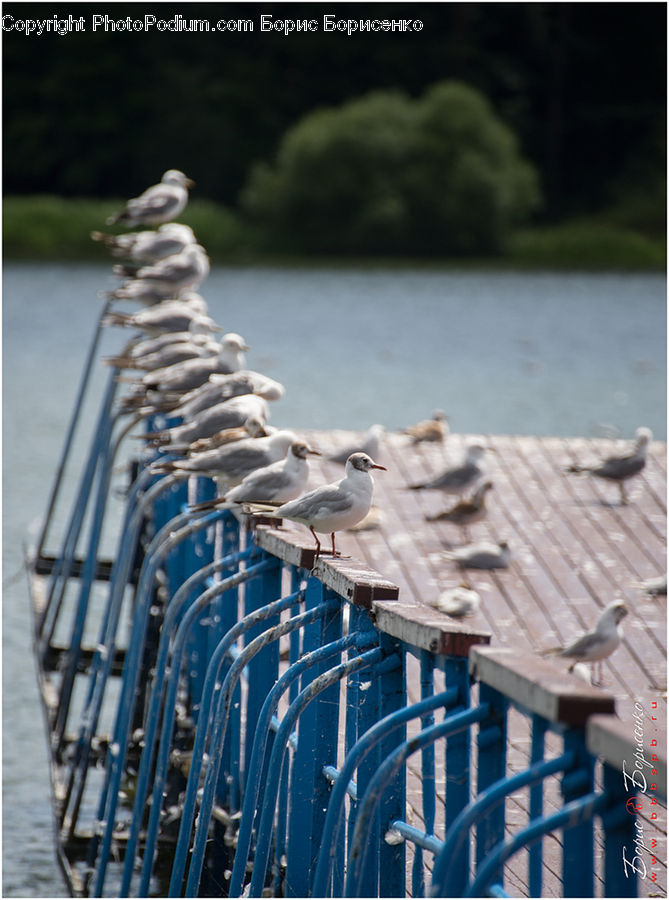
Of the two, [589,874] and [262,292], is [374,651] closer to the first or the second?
[589,874]

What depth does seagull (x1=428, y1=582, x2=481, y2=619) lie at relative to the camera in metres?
6.30

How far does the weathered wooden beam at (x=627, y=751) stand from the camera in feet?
6.21

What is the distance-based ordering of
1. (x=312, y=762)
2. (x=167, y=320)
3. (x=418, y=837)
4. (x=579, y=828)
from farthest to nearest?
(x=167, y=320), (x=312, y=762), (x=418, y=837), (x=579, y=828)

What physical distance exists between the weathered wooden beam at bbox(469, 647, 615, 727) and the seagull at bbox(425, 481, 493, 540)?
18.5 feet

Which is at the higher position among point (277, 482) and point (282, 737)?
point (277, 482)

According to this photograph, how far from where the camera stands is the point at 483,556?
7.26 m

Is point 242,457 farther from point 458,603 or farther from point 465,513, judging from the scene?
point 465,513

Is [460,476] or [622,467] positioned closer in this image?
[460,476]

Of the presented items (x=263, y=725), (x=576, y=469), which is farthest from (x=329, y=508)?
(x=576, y=469)

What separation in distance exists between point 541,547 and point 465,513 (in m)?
0.46

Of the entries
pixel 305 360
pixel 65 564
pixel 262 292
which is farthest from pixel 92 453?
pixel 262 292

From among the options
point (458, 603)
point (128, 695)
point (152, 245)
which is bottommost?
point (128, 695)

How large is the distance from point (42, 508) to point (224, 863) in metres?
11.2

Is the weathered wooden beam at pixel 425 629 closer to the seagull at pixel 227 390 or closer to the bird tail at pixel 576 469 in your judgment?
the seagull at pixel 227 390
